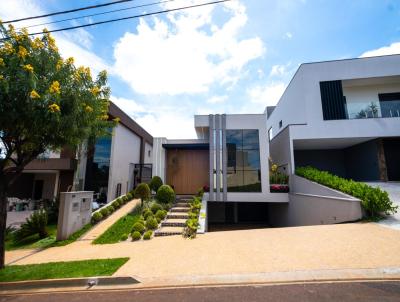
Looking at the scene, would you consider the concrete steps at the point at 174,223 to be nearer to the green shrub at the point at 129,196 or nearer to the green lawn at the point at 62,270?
the green lawn at the point at 62,270

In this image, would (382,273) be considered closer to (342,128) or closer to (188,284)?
(188,284)

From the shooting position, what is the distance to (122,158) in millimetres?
15805

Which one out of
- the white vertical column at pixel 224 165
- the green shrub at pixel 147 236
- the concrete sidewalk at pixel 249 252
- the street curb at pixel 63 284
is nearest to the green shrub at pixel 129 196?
the concrete sidewalk at pixel 249 252

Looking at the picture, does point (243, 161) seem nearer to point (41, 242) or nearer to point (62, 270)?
point (62, 270)

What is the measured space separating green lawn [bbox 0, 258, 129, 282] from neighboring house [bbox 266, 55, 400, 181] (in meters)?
11.6

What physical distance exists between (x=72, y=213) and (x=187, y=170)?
26.0 feet

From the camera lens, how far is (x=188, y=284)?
13.3ft

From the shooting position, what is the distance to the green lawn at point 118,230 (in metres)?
8.30

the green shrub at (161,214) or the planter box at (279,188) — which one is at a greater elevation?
the planter box at (279,188)

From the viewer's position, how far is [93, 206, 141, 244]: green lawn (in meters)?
8.30

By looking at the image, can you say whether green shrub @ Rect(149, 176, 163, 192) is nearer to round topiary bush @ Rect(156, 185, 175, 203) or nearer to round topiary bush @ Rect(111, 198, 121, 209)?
round topiary bush @ Rect(156, 185, 175, 203)

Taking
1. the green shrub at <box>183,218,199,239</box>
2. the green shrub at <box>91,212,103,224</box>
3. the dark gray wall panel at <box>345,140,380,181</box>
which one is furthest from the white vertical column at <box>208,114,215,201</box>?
the dark gray wall panel at <box>345,140,380,181</box>

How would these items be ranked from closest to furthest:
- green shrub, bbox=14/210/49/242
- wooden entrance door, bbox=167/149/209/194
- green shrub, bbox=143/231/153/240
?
1. green shrub, bbox=143/231/153/240
2. green shrub, bbox=14/210/49/242
3. wooden entrance door, bbox=167/149/209/194

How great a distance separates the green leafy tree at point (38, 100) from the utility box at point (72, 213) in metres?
3.25
